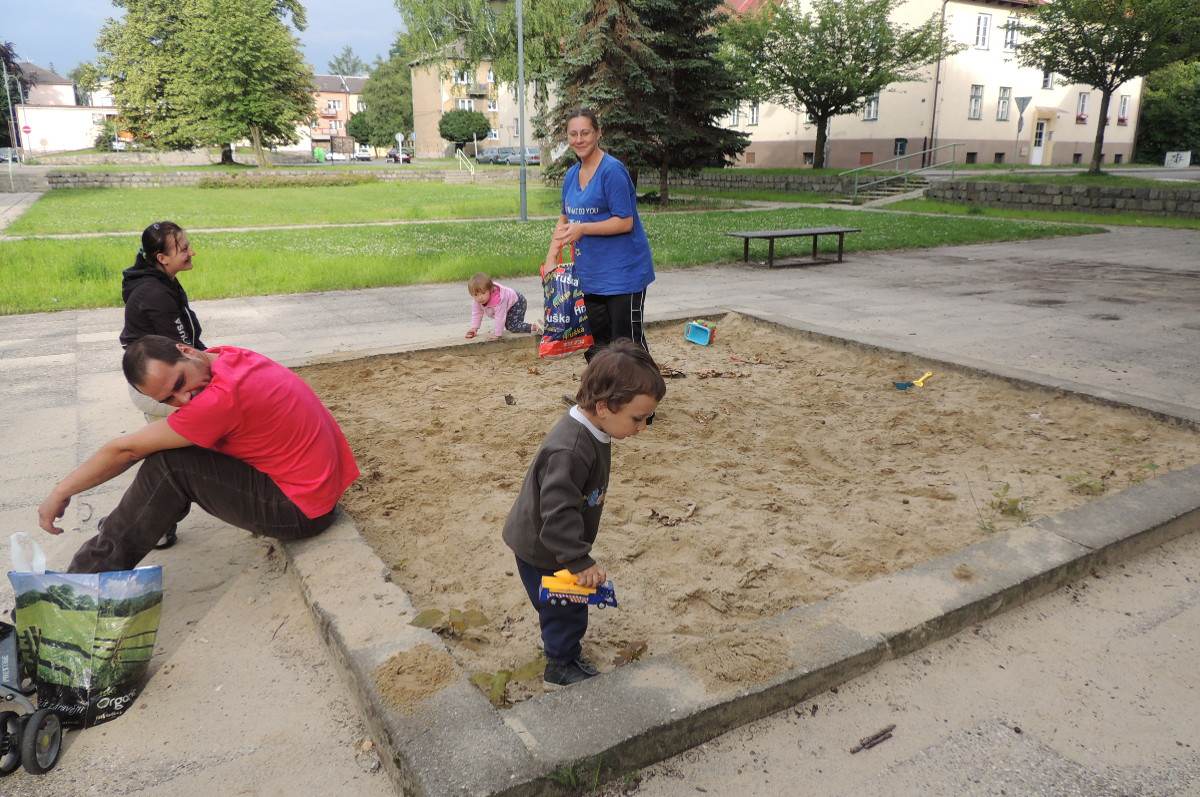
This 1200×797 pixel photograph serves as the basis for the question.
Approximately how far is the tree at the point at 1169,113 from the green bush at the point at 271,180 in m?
44.9

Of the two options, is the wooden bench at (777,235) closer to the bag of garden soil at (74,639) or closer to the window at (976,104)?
the bag of garden soil at (74,639)

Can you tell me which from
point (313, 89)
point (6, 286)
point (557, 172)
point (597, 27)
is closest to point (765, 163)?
point (557, 172)

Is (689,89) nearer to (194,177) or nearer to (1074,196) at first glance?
(1074,196)

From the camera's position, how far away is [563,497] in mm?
2461

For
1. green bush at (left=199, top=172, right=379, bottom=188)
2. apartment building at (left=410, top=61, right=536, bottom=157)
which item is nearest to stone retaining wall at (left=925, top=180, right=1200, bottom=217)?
green bush at (left=199, top=172, right=379, bottom=188)

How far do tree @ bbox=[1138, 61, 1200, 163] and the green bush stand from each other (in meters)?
44.9

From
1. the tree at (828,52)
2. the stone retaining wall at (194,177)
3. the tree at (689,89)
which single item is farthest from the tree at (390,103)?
the tree at (689,89)

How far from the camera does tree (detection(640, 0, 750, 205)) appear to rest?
80.6 ft

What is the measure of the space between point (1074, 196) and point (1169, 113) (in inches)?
1280

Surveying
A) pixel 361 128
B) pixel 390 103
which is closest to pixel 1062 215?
pixel 390 103

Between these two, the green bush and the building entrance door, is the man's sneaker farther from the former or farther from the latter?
the building entrance door

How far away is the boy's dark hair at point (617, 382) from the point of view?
241 centimetres

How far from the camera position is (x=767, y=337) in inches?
303

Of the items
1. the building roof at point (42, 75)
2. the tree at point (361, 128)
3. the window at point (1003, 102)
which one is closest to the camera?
the window at point (1003, 102)
